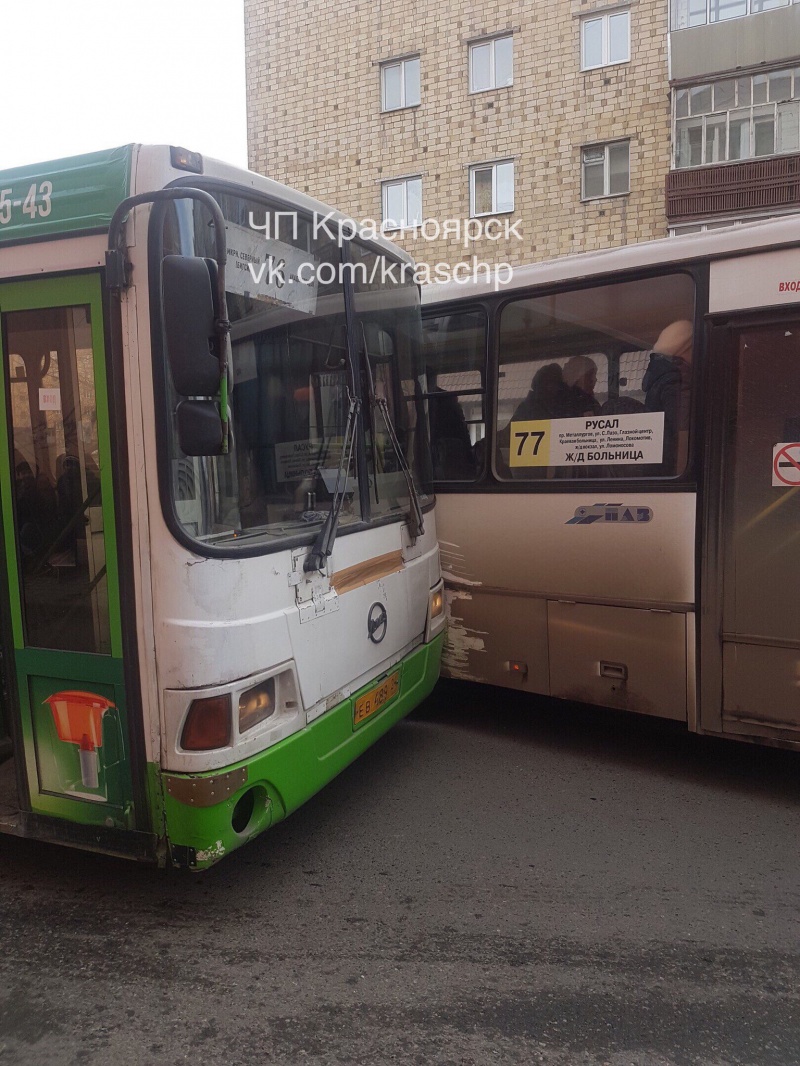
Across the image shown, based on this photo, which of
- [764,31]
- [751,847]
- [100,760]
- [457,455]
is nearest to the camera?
[100,760]

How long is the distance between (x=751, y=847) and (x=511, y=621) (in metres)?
1.73

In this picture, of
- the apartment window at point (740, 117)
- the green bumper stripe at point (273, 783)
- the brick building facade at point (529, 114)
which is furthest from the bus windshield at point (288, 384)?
the apartment window at point (740, 117)

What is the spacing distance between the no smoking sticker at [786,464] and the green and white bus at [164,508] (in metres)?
2.10

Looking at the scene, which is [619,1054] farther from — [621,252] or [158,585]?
[621,252]

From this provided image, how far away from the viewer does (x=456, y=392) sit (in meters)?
5.00

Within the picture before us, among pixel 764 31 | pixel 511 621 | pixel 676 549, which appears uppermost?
pixel 764 31

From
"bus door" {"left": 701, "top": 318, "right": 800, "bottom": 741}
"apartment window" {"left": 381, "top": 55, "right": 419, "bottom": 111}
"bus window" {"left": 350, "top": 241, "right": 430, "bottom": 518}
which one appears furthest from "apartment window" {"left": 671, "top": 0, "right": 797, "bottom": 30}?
"bus door" {"left": 701, "top": 318, "right": 800, "bottom": 741}

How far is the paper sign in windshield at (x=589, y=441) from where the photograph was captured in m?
4.22

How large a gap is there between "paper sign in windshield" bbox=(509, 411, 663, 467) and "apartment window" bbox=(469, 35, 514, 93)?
57.5ft

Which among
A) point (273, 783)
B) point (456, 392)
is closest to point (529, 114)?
point (456, 392)

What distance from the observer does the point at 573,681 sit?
4.56m

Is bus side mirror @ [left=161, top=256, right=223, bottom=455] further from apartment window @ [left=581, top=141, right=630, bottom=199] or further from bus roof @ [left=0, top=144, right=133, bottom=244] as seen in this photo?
apartment window @ [left=581, top=141, right=630, bottom=199]

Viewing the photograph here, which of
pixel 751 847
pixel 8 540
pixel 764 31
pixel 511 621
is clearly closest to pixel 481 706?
pixel 511 621

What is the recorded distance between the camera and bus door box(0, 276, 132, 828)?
2891 mm
